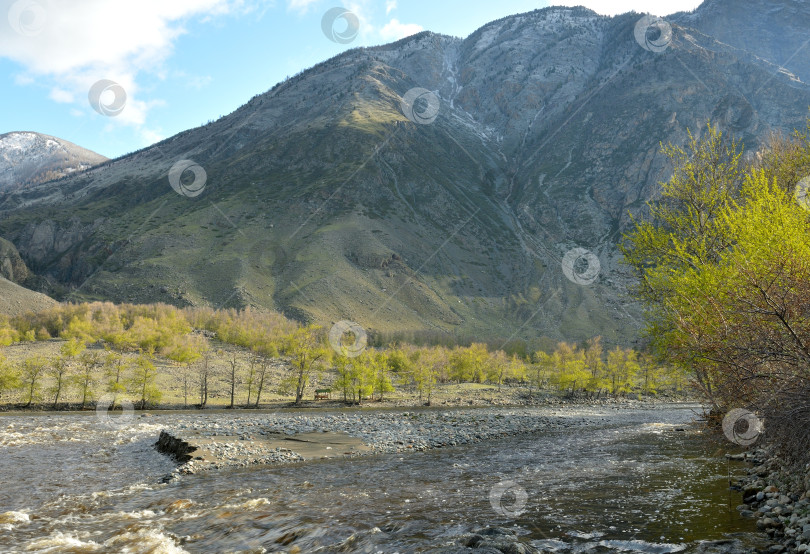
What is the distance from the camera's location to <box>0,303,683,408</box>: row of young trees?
204 ft

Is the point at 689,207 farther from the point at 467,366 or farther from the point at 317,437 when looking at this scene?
the point at 467,366

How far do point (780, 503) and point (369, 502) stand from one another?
42.8 ft

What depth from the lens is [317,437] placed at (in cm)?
3553

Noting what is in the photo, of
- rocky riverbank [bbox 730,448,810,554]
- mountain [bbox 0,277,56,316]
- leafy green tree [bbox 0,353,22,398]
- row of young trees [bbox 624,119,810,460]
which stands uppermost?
mountain [bbox 0,277,56,316]

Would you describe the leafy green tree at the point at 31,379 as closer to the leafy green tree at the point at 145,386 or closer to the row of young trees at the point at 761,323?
the leafy green tree at the point at 145,386

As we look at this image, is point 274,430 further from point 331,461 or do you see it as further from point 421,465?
point 421,465

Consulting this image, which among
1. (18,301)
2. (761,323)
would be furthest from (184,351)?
(761,323)

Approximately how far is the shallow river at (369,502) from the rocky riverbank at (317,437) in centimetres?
175

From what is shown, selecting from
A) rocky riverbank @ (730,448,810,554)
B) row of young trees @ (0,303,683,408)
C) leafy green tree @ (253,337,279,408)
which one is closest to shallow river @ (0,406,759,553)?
rocky riverbank @ (730,448,810,554)

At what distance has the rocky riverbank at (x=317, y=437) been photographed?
27.3m

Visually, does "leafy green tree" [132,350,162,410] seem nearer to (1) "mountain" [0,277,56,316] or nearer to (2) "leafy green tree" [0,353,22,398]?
(2) "leafy green tree" [0,353,22,398]

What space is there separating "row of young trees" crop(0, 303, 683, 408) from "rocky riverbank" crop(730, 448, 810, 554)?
29802mm

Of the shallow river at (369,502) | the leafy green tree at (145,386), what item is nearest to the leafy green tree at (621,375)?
the shallow river at (369,502)

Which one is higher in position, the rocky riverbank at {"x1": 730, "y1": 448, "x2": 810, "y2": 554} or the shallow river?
the rocky riverbank at {"x1": 730, "y1": 448, "x2": 810, "y2": 554}
